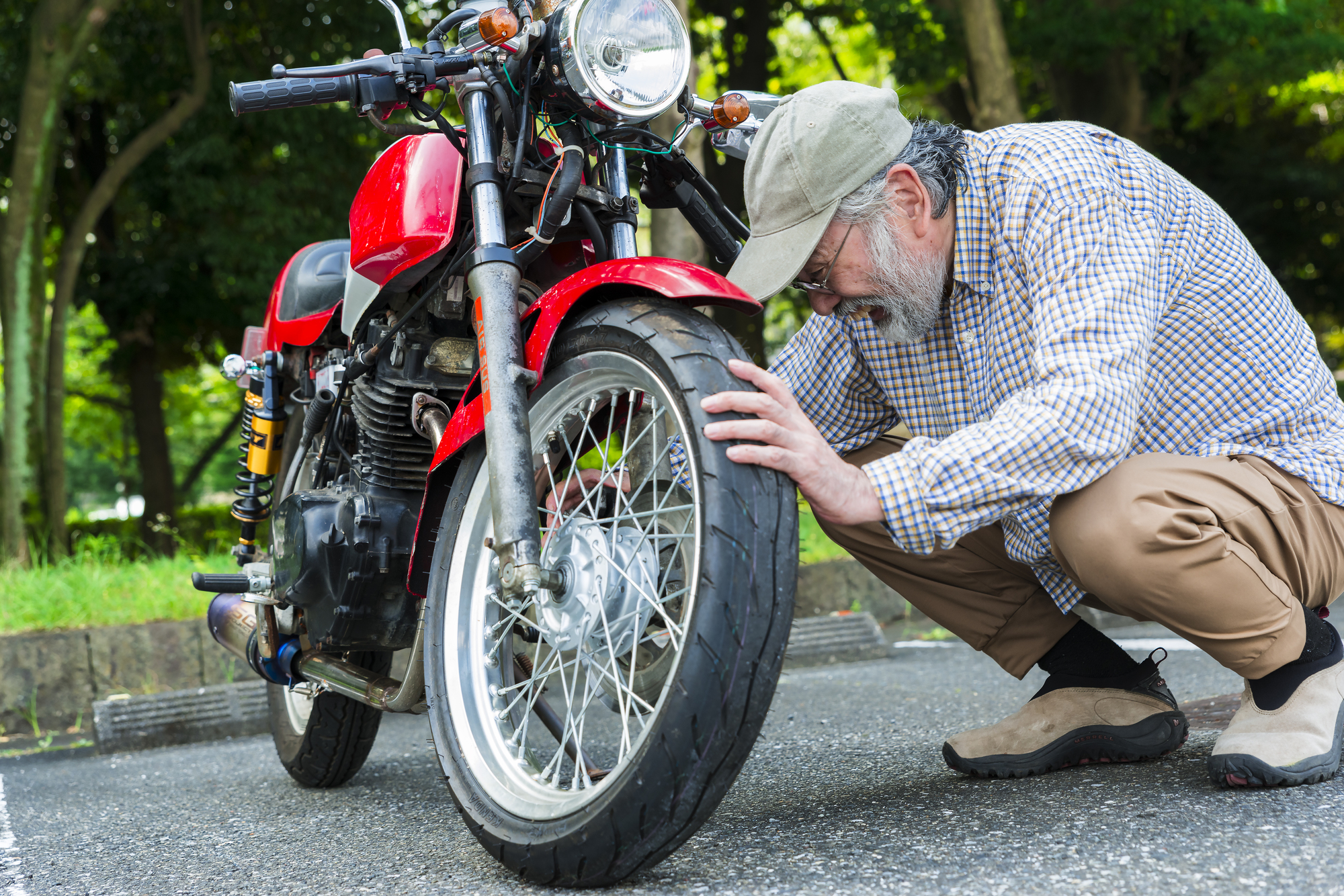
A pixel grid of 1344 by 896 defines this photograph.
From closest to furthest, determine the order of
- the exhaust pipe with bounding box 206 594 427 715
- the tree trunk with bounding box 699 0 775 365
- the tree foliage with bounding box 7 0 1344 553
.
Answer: the exhaust pipe with bounding box 206 594 427 715, the tree foliage with bounding box 7 0 1344 553, the tree trunk with bounding box 699 0 775 365

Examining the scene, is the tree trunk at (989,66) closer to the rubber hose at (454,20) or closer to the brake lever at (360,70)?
the rubber hose at (454,20)

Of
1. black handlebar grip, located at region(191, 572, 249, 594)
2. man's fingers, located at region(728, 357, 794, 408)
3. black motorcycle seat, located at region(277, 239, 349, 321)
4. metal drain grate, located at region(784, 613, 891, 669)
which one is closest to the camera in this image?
man's fingers, located at region(728, 357, 794, 408)

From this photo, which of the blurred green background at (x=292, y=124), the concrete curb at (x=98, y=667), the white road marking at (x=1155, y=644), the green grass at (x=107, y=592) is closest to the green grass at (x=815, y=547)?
the green grass at (x=107, y=592)

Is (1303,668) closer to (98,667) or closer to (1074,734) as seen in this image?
(1074,734)

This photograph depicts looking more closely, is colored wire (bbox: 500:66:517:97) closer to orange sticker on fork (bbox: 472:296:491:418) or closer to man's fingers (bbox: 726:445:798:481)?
orange sticker on fork (bbox: 472:296:491:418)

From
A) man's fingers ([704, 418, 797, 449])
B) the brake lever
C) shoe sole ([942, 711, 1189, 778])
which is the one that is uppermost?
the brake lever

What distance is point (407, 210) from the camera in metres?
2.08

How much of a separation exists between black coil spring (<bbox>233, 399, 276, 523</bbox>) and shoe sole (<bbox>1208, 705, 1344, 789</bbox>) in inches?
89.1

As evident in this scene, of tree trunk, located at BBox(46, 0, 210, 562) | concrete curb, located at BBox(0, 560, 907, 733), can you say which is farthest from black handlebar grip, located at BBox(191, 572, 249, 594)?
tree trunk, located at BBox(46, 0, 210, 562)

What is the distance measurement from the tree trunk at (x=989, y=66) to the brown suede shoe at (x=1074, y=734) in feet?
20.8

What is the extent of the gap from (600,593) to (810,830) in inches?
20.3

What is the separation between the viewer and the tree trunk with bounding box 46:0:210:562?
369 inches

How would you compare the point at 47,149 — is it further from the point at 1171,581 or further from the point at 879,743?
the point at 1171,581

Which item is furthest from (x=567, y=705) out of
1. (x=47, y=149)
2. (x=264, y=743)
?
(x=47, y=149)
